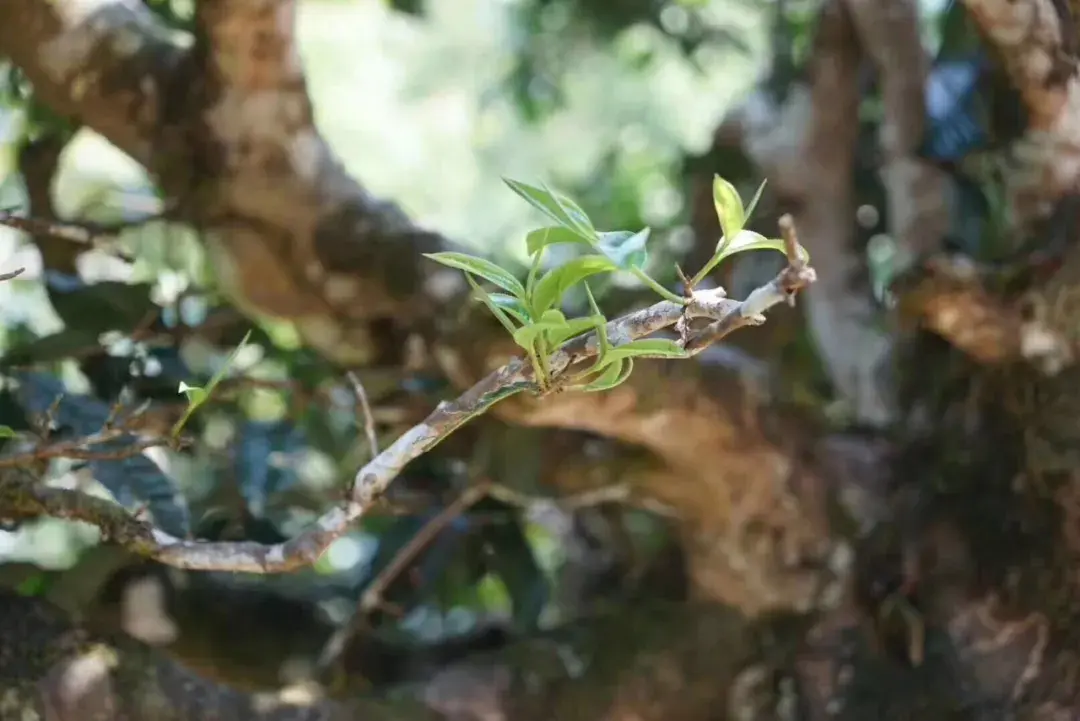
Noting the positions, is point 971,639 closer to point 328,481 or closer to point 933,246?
point 933,246

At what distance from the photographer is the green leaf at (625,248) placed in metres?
0.27

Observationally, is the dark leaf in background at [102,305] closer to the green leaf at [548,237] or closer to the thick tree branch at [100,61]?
the thick tree branch at [100,61]

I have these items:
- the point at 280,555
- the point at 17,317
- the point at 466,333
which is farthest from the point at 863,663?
the point at 17,317

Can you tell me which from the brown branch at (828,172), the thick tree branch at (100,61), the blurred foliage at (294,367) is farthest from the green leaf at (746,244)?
the brown branch at (828,172)

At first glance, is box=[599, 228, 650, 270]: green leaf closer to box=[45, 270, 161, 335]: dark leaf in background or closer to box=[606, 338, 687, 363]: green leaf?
box=[606, 338, 687, 363]: green leaf

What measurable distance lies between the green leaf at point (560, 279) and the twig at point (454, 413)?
0.08ft

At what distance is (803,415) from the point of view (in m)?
0.91

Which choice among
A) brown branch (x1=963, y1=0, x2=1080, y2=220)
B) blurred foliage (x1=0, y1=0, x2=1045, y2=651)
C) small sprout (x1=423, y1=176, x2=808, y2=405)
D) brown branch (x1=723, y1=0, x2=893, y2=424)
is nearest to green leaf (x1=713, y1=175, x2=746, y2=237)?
small sprout (x1=423, y1=176, x2=808, y2=405)

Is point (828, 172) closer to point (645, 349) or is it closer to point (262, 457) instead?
point (262, 457)

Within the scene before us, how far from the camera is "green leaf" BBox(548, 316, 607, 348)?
0.32 m

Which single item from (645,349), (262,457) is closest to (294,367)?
(262,457)

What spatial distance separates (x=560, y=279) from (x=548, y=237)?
0.06 feet

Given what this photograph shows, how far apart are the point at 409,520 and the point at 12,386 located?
39cm

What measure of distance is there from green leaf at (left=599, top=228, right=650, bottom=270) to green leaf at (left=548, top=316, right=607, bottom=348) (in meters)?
0.03
